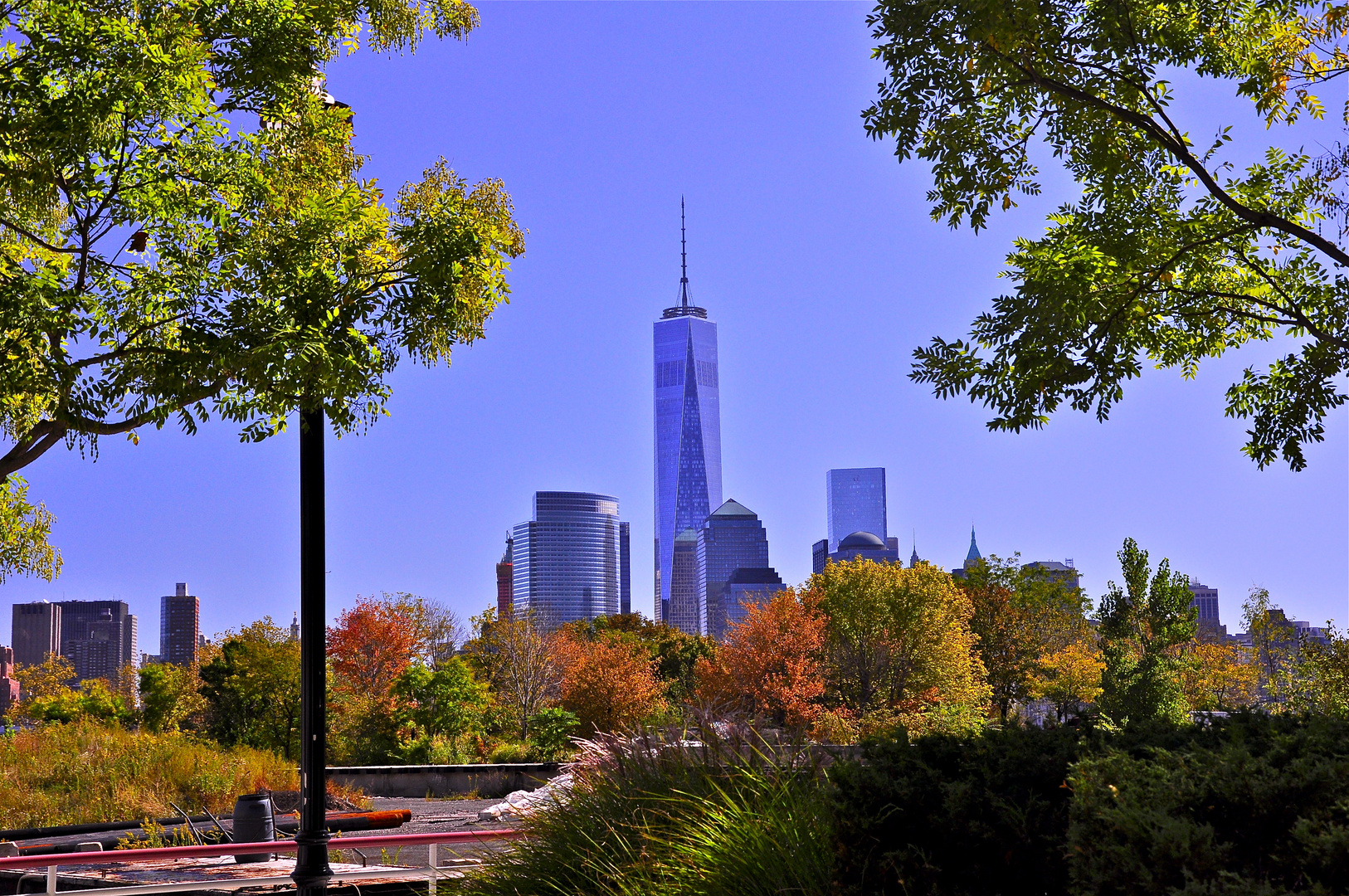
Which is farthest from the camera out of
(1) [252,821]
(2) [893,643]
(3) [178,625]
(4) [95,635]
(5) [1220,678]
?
(4) [95,635]

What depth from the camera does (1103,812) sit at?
11.1ft

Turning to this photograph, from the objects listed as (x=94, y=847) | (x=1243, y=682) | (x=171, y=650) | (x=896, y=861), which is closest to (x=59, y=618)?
(x=171, y=650)

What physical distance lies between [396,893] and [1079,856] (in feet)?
21.4

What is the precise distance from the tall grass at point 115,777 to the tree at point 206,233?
7.21 metres

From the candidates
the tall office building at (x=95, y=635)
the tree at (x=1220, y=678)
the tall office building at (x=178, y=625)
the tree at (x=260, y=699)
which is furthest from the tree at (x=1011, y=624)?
the tall office building at (x=95, y=635)

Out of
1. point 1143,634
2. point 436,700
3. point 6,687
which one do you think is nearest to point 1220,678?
point 1143,634

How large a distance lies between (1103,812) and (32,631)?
162 metres

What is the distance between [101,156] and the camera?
779cm

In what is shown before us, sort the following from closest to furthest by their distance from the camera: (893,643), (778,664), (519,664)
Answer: (778,664), (893,643), (519,664)

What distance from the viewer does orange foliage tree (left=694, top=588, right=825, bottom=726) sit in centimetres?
3431

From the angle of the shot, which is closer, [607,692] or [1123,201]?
[1123,201]

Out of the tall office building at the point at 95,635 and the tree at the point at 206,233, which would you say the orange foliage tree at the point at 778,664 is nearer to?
the tree at the point at 206,233

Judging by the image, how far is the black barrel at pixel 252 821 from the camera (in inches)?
410

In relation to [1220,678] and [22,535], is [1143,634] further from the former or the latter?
[22,535]
